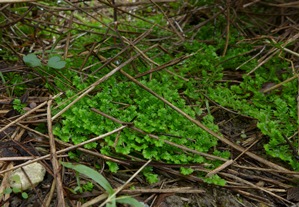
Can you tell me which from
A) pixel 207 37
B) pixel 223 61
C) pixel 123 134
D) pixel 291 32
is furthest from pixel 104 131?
pixel 291 32

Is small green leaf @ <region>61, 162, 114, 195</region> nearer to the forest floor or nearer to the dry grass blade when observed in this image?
the forest floor

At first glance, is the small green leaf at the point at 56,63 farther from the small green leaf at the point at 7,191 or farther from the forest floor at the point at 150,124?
the small green leaf at the point at 7,191

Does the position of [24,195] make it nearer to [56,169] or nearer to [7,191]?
[7,191]

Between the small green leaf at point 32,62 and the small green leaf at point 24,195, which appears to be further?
the small green leaf at point 32,62

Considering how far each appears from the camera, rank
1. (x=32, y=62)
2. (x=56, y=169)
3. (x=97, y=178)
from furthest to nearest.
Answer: (x=32, y=62) → (x=56, y=169) → (x=97, y=178)

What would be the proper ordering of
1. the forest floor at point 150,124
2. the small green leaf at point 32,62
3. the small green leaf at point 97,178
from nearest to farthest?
the small green leaf at point 97,178, the forest floor at point 150,124, the small green leaf at point 32,62

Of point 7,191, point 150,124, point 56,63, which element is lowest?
point 150,124

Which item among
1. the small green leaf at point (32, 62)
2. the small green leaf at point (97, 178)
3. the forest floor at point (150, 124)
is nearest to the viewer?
the small green leaf at point (97, 178)

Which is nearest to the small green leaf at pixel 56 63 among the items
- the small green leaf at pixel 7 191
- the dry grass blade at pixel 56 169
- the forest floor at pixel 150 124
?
the forest floor at pixel 150 124

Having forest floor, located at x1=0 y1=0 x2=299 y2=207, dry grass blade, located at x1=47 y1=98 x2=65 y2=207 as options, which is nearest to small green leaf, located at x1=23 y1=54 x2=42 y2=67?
forest floor, located at x1=0 y1=0 x2=299 y2=207

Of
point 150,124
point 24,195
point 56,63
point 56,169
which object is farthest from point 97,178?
point 56,63
